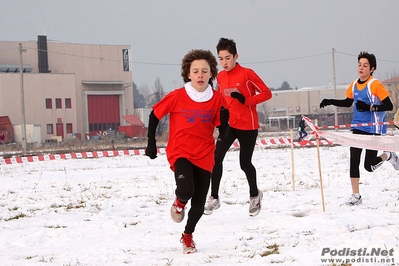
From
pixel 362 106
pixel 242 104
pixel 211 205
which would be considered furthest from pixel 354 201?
pixel 242 104

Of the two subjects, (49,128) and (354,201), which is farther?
(49,128)

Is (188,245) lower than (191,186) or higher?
lower

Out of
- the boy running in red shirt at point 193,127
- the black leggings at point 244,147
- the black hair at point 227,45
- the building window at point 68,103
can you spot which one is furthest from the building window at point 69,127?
the boy running in red shirt at point 193,127

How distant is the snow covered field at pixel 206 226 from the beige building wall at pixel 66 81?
55.4 meters

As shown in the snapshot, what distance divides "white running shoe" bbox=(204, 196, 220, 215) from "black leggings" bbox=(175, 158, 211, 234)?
200 centimetres

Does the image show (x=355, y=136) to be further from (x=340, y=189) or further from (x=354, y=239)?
(x=354, y=239)

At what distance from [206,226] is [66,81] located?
64476 millimetres

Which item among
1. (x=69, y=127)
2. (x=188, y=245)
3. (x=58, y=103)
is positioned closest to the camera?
(x=188, y=245)

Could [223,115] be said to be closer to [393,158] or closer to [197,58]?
[197,58]

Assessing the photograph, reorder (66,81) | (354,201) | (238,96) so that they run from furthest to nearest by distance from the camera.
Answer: (66,81) → (354,201) → (238,96)

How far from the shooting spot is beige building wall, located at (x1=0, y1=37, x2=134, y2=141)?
66.6 meters

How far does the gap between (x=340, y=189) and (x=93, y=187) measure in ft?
17.4

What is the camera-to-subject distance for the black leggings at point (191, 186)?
634cm

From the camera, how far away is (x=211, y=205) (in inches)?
341
